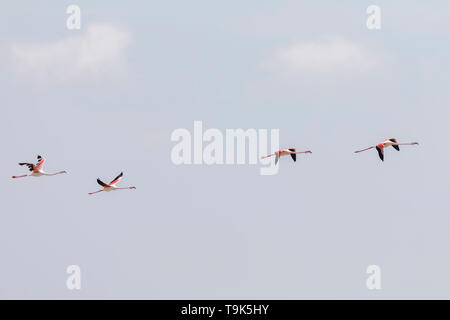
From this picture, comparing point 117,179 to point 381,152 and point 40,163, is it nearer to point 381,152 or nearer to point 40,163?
point 40,163

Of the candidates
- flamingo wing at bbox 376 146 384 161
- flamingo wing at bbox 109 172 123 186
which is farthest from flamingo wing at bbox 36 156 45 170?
flamingo wing at bbox 376 146 384 161

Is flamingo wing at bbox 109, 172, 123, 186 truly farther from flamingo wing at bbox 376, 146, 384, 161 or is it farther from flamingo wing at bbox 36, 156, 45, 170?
flamingo wing at bbox 376, 146, 384, 161

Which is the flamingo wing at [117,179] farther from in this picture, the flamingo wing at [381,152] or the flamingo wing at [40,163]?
the flamingo wing at [381,152]

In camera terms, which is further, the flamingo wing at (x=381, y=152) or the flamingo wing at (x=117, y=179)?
the flamingo wing at (x=117, y=179)

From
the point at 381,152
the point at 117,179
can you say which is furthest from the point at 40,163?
the point at 381,152

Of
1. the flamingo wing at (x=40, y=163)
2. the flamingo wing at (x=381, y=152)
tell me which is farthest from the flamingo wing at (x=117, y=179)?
the flamingo wing at (x=381, y=152)
